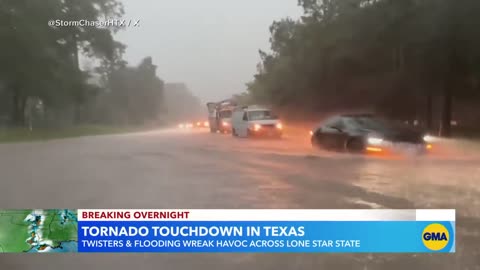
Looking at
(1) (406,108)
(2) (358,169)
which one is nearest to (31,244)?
(2) (358,169)

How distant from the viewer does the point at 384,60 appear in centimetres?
287

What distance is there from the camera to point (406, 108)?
9.37 feet

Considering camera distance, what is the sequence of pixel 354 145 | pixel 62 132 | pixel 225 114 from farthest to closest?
pixel 225 114
pixel 354 145
pixel 62 132

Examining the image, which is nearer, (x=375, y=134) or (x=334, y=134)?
(x=375, y=134)

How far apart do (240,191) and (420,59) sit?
1.50 metres

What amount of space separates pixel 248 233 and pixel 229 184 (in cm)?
56

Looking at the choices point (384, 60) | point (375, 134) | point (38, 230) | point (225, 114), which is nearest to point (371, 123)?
point (375, 134)

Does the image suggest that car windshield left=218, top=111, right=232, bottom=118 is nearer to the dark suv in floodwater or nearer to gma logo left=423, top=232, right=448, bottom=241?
the dark suv in floodwater

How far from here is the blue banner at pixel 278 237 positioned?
2.27 metres

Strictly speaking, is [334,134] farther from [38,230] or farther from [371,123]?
[38,230]

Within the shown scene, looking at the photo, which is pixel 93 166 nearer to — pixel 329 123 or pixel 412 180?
pixel 329 123

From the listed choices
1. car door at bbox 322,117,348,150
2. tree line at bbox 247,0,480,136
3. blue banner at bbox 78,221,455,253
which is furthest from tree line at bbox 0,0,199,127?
car door at bbox 322,117,348,150

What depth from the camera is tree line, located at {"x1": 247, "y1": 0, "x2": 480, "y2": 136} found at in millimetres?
2801

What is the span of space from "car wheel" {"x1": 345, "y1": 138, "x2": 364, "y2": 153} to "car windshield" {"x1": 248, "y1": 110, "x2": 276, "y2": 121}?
68cm
